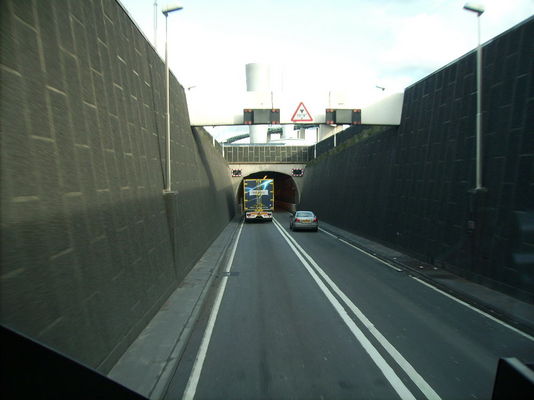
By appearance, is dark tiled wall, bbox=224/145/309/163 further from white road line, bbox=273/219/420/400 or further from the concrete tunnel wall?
the concrete tunnel wall

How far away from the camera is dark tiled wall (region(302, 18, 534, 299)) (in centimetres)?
986

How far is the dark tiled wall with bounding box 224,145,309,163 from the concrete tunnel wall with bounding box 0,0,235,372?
141ft

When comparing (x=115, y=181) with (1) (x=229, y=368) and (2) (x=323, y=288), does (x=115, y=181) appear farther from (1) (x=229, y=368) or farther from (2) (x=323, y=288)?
(2) (x=323, y=288)

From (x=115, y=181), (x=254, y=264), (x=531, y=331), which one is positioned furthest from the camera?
(x=254, y=264)

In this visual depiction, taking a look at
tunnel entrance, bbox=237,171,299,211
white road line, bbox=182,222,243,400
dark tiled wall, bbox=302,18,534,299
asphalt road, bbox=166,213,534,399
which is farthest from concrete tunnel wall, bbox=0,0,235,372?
tunnel entrance, bbox=237,171,299,211

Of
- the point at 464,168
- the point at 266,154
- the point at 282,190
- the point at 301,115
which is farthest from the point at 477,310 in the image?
the point at 282,190

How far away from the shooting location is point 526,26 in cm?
998

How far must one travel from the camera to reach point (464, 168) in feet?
41.1

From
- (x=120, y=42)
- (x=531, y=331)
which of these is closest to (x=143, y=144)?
(x=120, y=42)

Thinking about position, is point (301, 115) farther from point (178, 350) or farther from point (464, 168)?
point (178, 350)

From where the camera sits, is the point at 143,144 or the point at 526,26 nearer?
the point at 143,144

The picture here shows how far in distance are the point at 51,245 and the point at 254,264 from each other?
1118cm

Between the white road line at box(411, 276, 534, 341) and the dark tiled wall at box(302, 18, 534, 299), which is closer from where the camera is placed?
the white road line at box(411, 276, 534, 341)

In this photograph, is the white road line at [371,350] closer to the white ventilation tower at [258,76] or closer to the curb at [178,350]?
the curb at [178,350]
